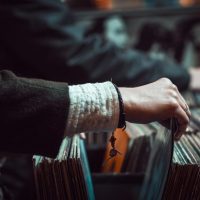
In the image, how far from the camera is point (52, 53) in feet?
4.34

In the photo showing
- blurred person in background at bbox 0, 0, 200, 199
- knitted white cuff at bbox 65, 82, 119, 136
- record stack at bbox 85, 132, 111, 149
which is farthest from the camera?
blurred person in background at bbox 0, 0, 200, 199

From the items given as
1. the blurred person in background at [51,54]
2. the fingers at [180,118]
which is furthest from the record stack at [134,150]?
the blurred person in background at [51,54]

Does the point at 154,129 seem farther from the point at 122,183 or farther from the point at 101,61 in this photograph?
the point at 101,61

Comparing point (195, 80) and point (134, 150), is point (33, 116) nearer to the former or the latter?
point (134, 150)

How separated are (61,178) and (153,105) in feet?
0.67

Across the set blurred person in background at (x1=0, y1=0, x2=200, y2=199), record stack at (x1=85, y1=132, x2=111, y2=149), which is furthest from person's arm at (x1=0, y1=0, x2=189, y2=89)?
record stack at (x1=85, y1=132, x2=111, y2=149)

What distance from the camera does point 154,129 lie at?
0.97 meters

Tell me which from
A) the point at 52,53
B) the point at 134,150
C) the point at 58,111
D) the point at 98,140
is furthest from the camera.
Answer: the point at 52,53

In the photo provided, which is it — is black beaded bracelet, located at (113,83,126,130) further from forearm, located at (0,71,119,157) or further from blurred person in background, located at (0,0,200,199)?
blurred person in background, located at (0,0,200,199)

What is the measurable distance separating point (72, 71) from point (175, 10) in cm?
125

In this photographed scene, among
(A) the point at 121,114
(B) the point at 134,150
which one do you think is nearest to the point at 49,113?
(A) the point at 121,114

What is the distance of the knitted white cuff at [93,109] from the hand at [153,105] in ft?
0.08

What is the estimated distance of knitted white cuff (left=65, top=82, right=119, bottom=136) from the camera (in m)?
0.66

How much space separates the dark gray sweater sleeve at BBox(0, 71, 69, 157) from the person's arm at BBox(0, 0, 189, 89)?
62 centimetres
